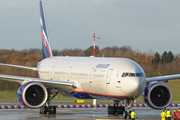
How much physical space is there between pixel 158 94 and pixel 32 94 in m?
8.89

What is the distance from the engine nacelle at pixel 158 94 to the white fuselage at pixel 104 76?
236 cm

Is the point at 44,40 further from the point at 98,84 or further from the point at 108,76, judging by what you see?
the point at 108,76

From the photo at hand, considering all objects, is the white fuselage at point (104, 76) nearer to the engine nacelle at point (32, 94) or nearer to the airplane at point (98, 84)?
the airplane at point (98, 84)

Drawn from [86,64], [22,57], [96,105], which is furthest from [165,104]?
[22,57]

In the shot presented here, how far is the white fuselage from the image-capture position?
21.2 metres

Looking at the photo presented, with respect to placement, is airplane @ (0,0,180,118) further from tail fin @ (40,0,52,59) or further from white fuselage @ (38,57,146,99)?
tail fin @ (40,0,52,59)

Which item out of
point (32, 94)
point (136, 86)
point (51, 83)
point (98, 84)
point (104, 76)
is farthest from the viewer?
point (51, 83)

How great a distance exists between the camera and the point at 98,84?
23.3m

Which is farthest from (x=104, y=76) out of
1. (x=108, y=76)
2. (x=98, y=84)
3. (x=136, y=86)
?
(x=136, y=86)

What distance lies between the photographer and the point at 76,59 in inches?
1118

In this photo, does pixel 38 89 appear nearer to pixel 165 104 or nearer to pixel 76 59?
pixel 76 59

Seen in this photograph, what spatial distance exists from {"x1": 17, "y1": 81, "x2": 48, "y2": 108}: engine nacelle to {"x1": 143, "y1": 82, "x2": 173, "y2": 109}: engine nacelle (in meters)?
7.12

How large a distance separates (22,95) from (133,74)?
24.9 feet

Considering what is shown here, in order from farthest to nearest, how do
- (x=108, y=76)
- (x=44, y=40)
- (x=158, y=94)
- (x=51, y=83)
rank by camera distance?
(x=44, y=40)
(x=51, y=83)
(x=158, y=94)
(x=108, y=76)
